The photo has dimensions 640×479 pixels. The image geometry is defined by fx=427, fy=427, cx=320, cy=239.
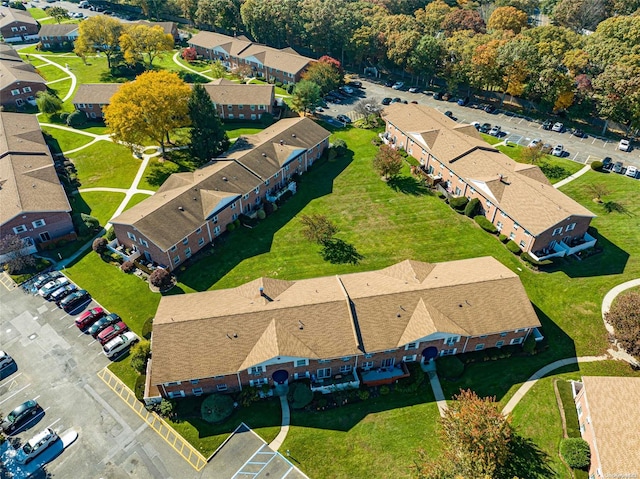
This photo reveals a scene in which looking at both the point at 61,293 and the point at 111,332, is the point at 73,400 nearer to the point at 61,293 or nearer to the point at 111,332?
the point at 111,332

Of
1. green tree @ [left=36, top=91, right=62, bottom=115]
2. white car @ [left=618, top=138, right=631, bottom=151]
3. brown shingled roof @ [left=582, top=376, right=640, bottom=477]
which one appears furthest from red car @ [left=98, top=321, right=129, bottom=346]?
white car @ [left=618, top=138, right=631, bottom=151]

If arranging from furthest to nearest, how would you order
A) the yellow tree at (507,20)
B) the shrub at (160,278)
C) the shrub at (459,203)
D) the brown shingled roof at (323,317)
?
the yellow tree at (507,20)
the shrub at (459,203)
the shrub at (160,278)
the brown shingled roof at (323,317)

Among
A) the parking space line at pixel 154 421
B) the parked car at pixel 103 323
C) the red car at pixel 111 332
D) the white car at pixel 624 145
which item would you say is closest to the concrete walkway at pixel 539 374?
the parking space line at pixel 154 421

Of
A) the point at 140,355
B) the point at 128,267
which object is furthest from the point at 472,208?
the point at 128,267

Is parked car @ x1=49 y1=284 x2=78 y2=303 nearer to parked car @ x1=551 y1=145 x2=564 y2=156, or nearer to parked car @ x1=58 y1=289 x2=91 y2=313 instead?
parked car @ x1=58 y1=289 x2=91 y2=313

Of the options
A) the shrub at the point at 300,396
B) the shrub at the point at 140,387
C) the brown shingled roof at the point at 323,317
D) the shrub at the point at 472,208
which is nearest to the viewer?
the brown shingled roof at the point at 323,317

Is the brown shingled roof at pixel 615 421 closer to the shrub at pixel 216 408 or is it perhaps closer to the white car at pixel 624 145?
the shrub at pixel 216 408
